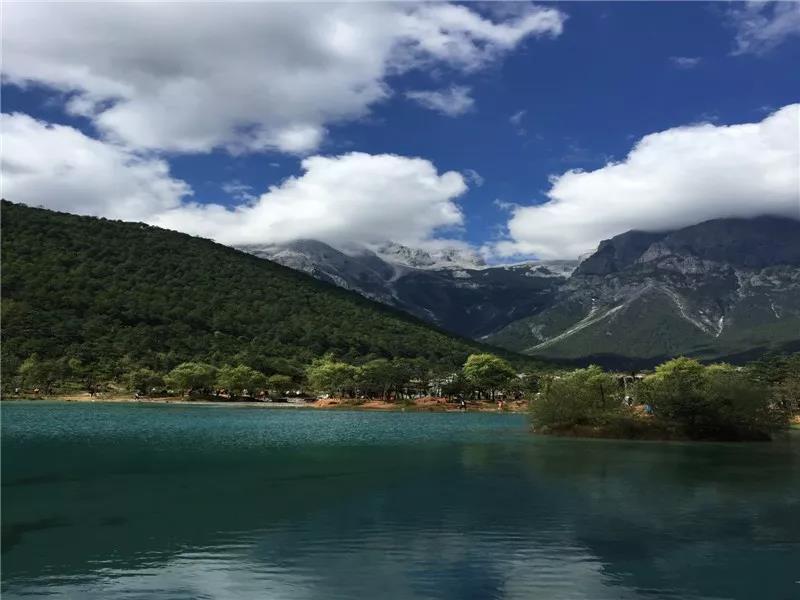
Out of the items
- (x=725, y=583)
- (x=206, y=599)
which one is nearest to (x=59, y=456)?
(x=206, y=599)

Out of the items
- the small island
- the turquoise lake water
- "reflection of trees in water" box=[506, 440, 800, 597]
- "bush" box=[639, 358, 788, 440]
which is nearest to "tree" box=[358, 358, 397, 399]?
the small island

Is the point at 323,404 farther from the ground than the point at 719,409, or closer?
closer

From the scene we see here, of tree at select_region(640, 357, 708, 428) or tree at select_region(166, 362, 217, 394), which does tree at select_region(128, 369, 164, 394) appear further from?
tree at select_region(640, 357, 708, 428)

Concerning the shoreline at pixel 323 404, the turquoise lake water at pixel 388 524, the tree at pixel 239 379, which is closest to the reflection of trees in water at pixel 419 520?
the turquoise lake water at pixel 388 524

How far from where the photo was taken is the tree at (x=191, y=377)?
156250 mm

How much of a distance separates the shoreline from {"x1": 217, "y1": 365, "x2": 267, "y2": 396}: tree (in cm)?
417

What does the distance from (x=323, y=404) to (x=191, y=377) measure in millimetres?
31875

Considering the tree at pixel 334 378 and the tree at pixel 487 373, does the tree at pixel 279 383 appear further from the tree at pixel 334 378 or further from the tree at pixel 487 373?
the tree at pixel 487 373

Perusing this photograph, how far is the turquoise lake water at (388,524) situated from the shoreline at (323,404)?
285ft

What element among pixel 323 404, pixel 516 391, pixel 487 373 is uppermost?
pixel 487 373

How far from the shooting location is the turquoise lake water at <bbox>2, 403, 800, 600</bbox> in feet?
71.6

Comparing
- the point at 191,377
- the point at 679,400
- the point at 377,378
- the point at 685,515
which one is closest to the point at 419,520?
the point at 685,515

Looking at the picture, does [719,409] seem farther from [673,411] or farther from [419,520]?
[419,520]

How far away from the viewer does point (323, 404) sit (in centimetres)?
15812
